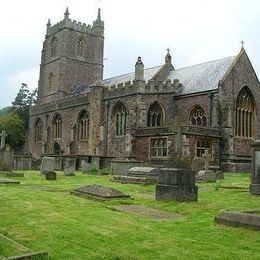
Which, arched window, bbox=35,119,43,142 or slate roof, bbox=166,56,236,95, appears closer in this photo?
slate roof, bbox=166,56,236,95

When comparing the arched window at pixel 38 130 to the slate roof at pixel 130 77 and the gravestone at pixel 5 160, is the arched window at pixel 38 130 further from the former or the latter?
the gravestone at pixel 5 160

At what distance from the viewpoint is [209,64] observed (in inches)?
1523

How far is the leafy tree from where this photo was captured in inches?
2232

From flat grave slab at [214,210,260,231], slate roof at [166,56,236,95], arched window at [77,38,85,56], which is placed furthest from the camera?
arched window at [77,38,85,56]

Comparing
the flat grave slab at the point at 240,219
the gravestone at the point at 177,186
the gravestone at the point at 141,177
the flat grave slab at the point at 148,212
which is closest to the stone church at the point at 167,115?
the gravestone at the point at 141,177

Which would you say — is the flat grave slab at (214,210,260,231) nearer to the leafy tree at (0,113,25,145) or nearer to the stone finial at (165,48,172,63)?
the stone finial at (165,48,172,63)

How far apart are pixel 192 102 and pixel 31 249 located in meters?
30.7

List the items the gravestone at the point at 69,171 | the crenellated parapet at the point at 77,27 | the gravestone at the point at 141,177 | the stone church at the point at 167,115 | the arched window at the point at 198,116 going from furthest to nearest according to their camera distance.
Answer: the crenellated parapet at the point at 77,27 → the arched window at the point at 198,116 → the stone church at the point at 167,115 → the gravestone at the point at 69,171 → the gravestone at the point at 141,177

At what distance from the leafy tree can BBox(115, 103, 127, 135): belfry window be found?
2348 cm

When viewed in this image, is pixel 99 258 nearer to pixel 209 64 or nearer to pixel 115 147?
pixel 115 147

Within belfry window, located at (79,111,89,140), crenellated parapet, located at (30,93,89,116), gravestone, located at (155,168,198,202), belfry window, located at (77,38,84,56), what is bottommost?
gravestone, located at (155,168,198,202)

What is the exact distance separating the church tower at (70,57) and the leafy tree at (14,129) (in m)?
4.48

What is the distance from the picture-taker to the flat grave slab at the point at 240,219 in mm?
7473

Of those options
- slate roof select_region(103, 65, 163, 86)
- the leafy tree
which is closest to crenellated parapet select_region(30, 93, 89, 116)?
slate roof select_region(103, 65, 163, 86)
